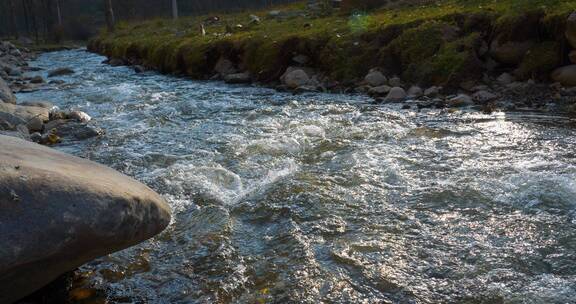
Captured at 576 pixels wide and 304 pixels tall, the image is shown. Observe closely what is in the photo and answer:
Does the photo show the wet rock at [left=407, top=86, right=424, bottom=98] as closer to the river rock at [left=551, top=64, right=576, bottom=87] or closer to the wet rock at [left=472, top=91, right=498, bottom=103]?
the wet rock at [left=472, top=91, right=498, bottom=103]

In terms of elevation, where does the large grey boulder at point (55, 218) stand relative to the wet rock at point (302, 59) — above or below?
above

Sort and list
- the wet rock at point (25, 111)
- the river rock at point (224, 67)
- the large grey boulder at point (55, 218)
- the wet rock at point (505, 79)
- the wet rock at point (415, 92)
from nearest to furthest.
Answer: the large grey boulder at point (55, 218) → the wet rock at point (25, 111) → the wet rock at point (505, 79) → the wet rock at point (415, 92) → the river rock at point (224, 67)

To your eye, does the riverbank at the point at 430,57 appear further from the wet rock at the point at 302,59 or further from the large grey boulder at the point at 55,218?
the large grey boulder at the point at 55,218

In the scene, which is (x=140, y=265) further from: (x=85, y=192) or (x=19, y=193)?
(x=19, y=193)

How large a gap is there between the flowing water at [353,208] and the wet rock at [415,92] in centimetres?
124

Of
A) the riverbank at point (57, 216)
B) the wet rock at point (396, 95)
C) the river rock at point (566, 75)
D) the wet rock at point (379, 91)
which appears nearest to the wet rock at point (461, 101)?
the wet rock at point (396, 95)

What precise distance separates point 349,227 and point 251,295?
1473mm

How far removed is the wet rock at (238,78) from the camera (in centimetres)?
1503

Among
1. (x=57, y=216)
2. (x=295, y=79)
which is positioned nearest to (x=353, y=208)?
(x=57, y=216)

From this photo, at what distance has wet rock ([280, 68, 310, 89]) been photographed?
1339 cm

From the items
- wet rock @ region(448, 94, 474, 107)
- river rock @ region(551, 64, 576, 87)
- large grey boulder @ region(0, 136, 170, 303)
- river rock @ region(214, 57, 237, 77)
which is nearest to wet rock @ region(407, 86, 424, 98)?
wet rock @ region(448, 94, 474, 107)

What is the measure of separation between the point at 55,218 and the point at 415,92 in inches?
357

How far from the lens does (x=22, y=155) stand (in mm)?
4043

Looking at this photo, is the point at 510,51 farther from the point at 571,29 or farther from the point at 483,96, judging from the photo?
the point at 483,96
